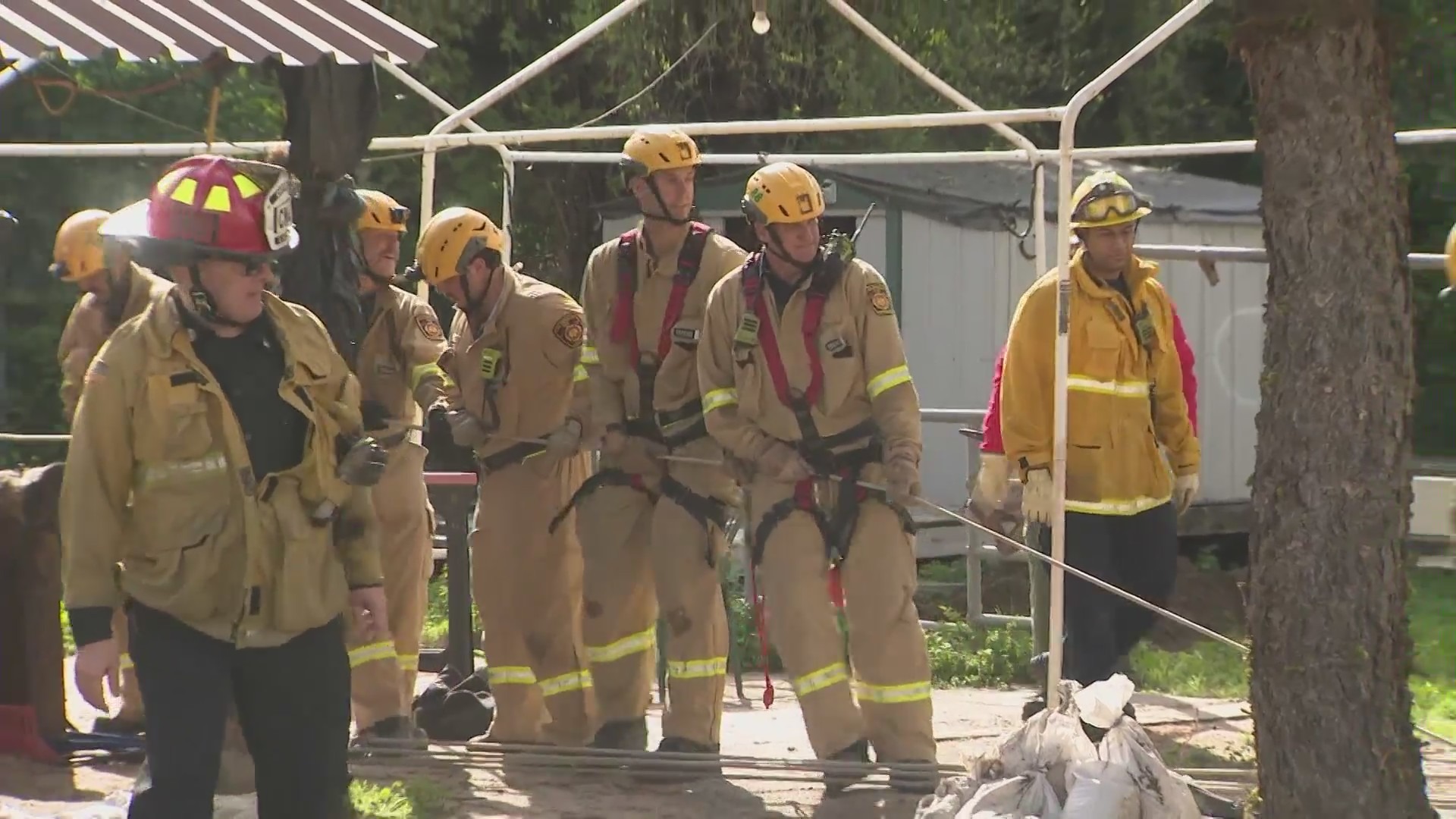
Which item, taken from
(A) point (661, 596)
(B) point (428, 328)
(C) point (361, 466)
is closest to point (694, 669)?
(A) point (661, 596)

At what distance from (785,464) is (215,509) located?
93.7 inches

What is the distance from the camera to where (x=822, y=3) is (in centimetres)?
1415

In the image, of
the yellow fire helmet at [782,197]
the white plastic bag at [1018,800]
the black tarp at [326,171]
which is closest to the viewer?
the white plastic bag at [1018,800]

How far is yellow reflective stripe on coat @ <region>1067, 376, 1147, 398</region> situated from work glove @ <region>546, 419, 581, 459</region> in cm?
180

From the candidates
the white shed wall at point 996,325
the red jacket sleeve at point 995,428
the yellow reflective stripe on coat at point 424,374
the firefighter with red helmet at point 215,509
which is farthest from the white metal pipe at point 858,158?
the white shed wall at point 996,325

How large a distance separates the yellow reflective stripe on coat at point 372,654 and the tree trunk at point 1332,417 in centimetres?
349

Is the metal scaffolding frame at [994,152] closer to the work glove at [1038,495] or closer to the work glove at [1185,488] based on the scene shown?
the work glove at [1038,495]

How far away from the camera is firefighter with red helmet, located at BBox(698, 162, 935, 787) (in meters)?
6.55

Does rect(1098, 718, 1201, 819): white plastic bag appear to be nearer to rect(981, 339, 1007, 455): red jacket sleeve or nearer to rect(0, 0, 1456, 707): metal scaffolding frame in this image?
rect(0, 0, 1456, 707): metal scaffolding frame

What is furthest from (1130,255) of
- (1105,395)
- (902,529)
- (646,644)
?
(646,644)

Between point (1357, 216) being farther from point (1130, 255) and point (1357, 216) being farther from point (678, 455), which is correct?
point (678, 455)

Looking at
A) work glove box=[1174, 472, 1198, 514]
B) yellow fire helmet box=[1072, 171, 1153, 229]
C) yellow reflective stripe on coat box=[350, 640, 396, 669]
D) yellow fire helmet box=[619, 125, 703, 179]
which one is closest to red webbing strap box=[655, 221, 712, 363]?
yellow fire helmet box=[619, 125, 703, 179]

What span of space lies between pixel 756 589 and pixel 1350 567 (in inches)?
115

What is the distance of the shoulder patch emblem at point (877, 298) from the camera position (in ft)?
21.7
